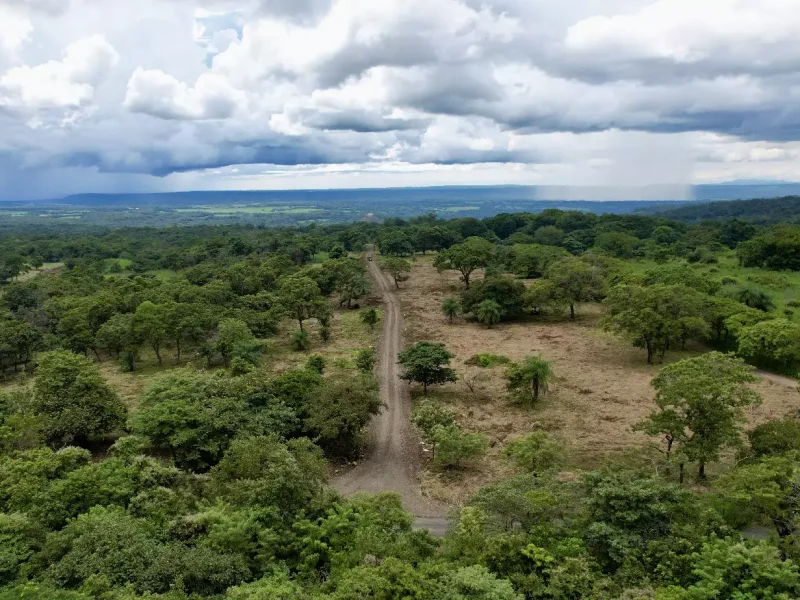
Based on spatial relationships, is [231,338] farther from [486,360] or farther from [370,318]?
[486,360]

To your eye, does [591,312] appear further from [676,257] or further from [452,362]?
[676,257]

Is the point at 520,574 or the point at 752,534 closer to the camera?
the point at 520,574

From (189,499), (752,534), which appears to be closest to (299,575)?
(189,499)

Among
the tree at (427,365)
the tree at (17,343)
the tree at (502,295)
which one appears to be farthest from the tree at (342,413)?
the tree at (17,343)

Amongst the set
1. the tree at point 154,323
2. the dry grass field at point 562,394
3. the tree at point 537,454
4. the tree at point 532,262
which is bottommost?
the dry grass field at point 562,394

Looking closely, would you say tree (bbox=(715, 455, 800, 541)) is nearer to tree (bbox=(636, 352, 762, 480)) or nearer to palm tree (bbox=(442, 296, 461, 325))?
tree (bbox=(636, 352, 762, 480))

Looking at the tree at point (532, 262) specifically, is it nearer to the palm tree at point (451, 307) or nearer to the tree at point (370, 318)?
the palm tree at point (451, 307)
